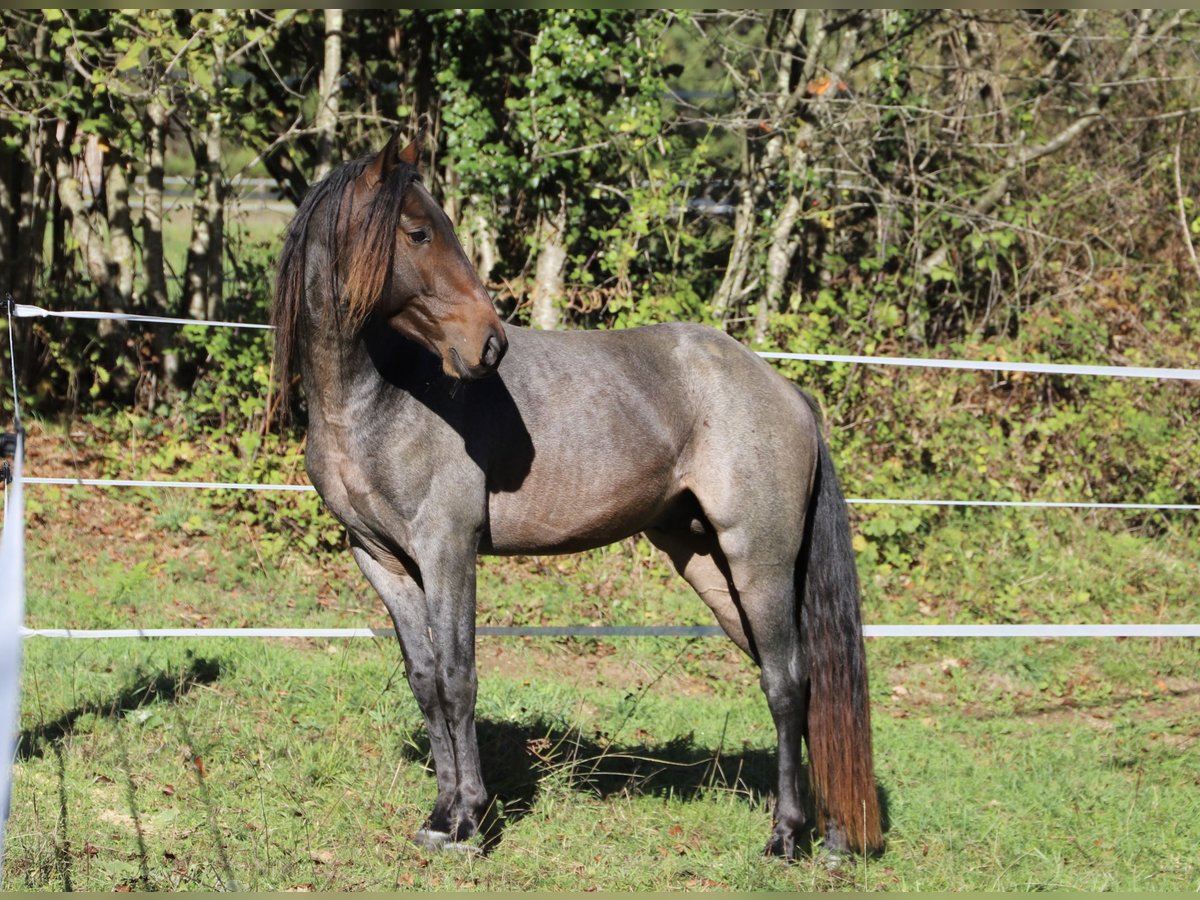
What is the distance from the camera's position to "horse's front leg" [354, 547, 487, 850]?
12.6 ft

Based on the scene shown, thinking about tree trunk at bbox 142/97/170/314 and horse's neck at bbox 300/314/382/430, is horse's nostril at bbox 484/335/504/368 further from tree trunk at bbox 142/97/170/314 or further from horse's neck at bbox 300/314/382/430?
tree trunk at bbox 142/97/170/314

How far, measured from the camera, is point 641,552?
7434 mm

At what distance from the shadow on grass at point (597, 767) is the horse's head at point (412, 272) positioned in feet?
5.87

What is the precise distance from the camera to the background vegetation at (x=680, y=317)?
5555mm

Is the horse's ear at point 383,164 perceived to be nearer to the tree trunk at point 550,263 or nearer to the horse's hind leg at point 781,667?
the horse's hind leg at point 781,667

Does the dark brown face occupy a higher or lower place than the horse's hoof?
higher

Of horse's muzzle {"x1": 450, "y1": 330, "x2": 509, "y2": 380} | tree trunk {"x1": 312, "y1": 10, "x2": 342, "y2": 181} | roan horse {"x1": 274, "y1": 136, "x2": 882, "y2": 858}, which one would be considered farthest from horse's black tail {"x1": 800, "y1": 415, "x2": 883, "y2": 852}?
tree trunk {"x1": 312, "y1": 10, "x2": 342, "y2": 181}

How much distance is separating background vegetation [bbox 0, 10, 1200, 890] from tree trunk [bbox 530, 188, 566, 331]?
0.08ft

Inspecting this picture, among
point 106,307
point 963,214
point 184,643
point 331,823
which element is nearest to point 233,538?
point 184,643

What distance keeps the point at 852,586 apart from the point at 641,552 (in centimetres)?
314

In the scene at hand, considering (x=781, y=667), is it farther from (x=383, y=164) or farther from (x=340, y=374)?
(x=383, y=164)

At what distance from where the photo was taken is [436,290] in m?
3.58

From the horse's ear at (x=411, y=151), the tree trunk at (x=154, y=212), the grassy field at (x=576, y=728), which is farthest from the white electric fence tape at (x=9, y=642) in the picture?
the tree trunk at (x=154, y=212)

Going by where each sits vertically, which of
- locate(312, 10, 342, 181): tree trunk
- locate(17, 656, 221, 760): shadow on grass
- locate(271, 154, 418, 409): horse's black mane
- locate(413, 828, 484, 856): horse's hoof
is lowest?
locate(17, 656, 221, 760): shadow on grass
